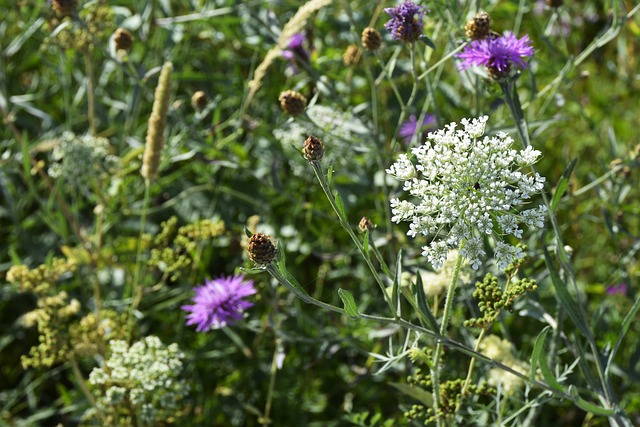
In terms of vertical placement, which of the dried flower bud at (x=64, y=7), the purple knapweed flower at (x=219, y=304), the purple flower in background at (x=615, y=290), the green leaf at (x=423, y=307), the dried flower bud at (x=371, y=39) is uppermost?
the dried flower bud at (x=371, y=39)

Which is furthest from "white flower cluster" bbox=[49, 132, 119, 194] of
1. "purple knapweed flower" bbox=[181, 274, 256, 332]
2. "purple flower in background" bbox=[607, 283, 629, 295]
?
"purple flower in background" bbox=[607, 283, 629, 295]

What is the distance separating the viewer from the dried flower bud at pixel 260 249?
3.59 ft

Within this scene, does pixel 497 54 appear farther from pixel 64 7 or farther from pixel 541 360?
pixel 64 7

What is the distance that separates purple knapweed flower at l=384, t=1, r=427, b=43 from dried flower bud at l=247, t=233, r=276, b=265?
1.96 feet

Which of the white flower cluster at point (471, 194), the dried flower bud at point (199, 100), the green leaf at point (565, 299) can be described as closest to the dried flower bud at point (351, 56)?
the dried flower bud at point (199, 100)

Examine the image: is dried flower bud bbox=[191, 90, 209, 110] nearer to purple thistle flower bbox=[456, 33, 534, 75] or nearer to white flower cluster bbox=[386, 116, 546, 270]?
purple thistle flower bbox=[456, 33, 534, 75]

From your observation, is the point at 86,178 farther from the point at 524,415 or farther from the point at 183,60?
the point at 524,415

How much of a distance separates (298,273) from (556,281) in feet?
3.61

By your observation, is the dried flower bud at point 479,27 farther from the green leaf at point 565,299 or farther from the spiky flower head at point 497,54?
the green leaf at point 565,299

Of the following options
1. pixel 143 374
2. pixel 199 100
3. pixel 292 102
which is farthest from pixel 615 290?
pixel 143 374

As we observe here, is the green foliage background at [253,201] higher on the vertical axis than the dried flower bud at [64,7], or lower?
lower

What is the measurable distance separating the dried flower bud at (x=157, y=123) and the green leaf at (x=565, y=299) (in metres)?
0.86

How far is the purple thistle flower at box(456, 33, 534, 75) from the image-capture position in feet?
4.67

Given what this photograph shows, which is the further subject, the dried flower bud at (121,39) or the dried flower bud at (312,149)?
the dried flower bud at (121,39)
